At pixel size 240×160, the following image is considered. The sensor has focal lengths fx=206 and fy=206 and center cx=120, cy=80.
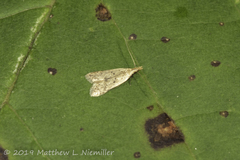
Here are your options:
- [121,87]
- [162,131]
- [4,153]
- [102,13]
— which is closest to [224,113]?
[162,131]

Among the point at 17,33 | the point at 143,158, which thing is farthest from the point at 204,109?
the point at 17,33

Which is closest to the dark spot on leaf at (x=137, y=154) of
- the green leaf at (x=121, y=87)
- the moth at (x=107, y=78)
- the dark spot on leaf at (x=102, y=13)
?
the green leaf at (x=121, y=87)

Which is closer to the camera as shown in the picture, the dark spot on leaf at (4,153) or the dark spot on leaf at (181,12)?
the dark spot on leaf at (4,153)

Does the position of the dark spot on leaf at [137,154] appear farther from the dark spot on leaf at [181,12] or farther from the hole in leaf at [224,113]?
the dark spot on leaf at [181,12]

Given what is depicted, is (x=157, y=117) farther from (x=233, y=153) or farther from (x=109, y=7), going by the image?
(x=109, y=7)

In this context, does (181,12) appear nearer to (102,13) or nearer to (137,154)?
(102,13)

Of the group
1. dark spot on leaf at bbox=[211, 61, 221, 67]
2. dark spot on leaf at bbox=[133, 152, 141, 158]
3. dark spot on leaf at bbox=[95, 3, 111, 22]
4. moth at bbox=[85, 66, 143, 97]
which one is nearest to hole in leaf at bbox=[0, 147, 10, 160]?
moth at bbox=[85, 66, 143, 97]
